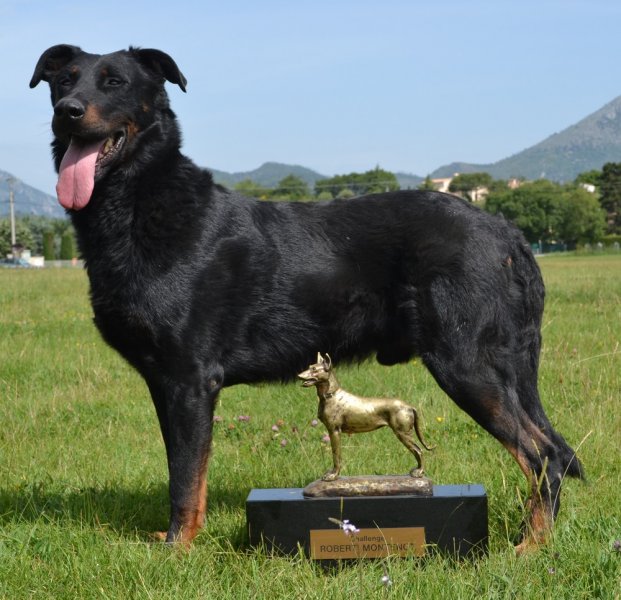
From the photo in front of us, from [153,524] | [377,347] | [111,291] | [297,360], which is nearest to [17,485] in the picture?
[153,524]

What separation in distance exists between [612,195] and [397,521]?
9891 centimetres

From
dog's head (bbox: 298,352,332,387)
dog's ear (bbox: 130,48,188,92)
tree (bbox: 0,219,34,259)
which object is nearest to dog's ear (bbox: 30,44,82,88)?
dog's ear (bbox: 130,48,188,92)

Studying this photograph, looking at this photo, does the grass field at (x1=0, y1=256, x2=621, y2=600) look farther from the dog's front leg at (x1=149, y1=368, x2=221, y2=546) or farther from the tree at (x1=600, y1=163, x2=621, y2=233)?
the tree at (x1=600, y1=163, x2=621, y2=233)

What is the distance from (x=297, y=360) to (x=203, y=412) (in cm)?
56

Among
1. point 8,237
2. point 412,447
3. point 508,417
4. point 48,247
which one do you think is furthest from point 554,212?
point 412,447

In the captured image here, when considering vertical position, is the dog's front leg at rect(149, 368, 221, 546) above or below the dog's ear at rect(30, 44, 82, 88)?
below

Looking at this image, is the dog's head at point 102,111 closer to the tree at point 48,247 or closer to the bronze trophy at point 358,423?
the bronze trophy at point 358,423

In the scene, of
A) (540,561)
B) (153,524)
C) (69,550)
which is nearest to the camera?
(540,561)

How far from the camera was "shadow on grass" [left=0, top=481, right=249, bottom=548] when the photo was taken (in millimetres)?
4012

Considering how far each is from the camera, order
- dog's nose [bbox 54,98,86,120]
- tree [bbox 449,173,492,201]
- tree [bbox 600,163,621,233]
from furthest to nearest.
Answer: tree [bbox 449,173,492,201] → tree [bbox 600,163,621,233] → dog's nose [bbox 54,98,86,120]

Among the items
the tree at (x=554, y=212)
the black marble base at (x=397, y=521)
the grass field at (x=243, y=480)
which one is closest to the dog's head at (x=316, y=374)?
the black marble base at (x=397, y=521)

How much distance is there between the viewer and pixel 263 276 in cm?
399

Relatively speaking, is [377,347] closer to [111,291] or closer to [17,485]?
[111,291]

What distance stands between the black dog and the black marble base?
34 centimetres
